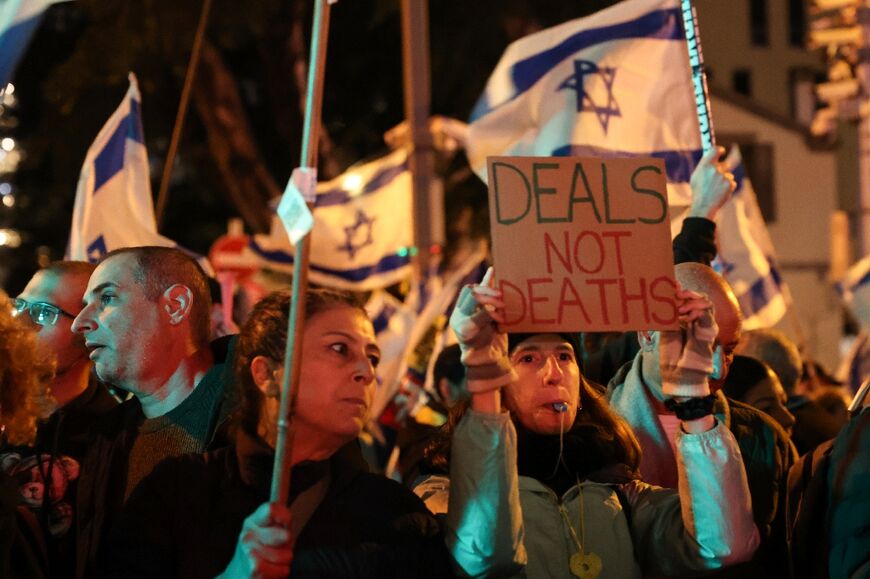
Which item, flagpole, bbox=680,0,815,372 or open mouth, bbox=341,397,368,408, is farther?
flagpole, bbox=680,0,815,372

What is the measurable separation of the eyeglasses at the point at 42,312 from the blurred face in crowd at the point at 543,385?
69.7 inches

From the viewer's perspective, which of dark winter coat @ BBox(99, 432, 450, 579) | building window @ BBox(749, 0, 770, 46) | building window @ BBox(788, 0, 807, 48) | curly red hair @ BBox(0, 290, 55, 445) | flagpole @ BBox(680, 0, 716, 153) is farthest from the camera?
building window @ BBox(788, 0, 807, 48)

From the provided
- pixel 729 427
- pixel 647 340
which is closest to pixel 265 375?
pixel 647 340

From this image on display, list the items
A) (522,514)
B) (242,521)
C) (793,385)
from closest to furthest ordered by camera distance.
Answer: (242,521) < (522,514) < (793,385)

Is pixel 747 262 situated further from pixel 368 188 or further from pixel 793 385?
pixel 368 188

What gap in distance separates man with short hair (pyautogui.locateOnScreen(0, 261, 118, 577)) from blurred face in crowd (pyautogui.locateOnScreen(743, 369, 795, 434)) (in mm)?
2245

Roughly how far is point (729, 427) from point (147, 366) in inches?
69.0

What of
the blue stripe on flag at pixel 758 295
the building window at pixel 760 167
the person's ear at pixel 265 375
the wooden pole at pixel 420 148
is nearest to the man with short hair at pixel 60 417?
the person's ear at pixel 265 375

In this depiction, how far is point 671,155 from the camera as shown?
7.43m

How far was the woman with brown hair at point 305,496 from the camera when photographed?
11.0 ft

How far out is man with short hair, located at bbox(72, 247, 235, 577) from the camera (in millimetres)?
4297

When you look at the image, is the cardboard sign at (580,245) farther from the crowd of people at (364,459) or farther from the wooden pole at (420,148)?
the wooden pole at (420,148)

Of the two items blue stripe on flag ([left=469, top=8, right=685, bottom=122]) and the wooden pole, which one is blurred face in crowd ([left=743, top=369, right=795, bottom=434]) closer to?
blue stripe on flag ([left=469, top=8, right=685, bottom=122])

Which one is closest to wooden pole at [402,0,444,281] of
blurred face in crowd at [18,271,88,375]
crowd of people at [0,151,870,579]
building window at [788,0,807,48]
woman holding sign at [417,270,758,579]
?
blurred face in crowd at [18,271,88,375]
